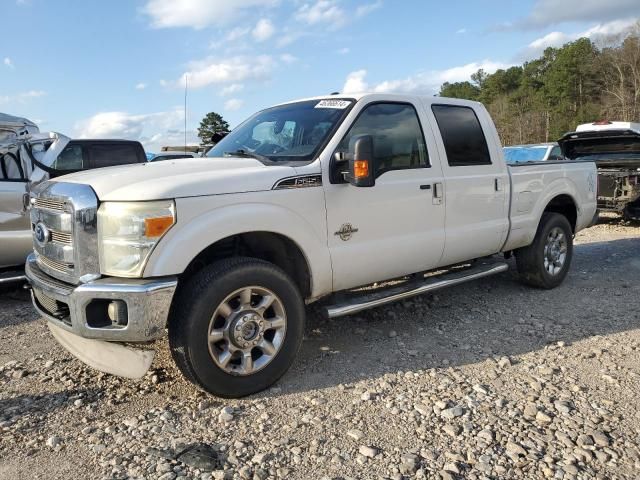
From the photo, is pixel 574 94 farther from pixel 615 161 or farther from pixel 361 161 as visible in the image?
pixel 361 161

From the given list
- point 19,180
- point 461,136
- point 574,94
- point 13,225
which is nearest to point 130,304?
point 461,136

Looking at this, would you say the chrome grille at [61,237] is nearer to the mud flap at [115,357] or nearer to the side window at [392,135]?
the mud flap at [115,357]

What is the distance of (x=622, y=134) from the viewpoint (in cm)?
898

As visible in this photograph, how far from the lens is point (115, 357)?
10.6 ft

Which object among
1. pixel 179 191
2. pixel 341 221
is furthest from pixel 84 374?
pixel 341 221

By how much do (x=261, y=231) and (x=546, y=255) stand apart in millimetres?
3744

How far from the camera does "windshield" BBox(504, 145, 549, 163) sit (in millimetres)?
12008

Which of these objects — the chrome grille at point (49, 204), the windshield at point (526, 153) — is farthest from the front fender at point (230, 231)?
the windshield at point (526, 153)

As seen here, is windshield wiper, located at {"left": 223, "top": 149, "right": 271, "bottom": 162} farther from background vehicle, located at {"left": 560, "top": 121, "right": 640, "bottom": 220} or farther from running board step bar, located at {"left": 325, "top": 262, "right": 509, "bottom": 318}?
background vehicle, located at {"left": 560, "top": 121, "right": 640, "bottom": 220}

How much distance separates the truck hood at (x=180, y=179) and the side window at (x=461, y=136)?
1752mm

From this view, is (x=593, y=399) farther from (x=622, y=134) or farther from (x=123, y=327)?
(x=622, y=134)

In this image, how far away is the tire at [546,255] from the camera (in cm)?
561

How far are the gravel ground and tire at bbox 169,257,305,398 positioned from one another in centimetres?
18

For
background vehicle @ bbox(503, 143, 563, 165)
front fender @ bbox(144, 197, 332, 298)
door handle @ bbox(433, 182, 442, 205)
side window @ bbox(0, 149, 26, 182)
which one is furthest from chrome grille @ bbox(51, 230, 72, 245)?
background vehicle @ bbox(503, 143, 563, 165)
